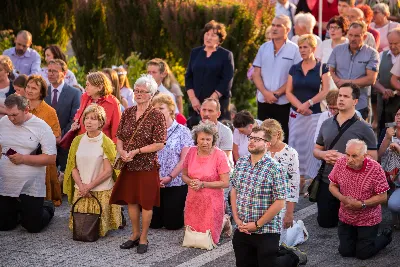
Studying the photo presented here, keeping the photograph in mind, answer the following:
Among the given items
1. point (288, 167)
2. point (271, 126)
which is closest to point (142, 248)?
point (288, 167)

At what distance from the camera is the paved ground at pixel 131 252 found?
909 cm

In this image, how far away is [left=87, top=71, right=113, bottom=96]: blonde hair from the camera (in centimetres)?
1059

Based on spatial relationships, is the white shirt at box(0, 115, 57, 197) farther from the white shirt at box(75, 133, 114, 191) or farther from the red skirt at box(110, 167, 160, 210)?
the red skirt at box(110, 167, 160, 210)

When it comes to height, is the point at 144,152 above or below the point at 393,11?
below

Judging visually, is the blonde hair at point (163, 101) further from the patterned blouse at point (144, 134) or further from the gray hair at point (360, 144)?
the gray hair at point (360, 144)

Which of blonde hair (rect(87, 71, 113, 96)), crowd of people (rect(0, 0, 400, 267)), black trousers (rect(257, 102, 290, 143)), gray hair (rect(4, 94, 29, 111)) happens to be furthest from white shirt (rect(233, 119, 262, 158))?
gray hair (rect(4, 94, 29, 111))

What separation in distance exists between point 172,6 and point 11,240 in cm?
683

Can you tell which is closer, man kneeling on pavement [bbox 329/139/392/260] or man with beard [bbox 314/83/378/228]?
man kneeling on pavement [bbox 329/139/392/260]

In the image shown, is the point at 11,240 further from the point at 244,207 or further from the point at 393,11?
the point at 393,11

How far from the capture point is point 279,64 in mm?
12438

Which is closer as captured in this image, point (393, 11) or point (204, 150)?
point (204, 150)

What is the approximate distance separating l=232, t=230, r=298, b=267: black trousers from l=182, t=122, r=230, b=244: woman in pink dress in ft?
4.09

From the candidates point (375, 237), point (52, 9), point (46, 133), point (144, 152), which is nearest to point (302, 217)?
point (375, 237)

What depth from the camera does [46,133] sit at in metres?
10.3
